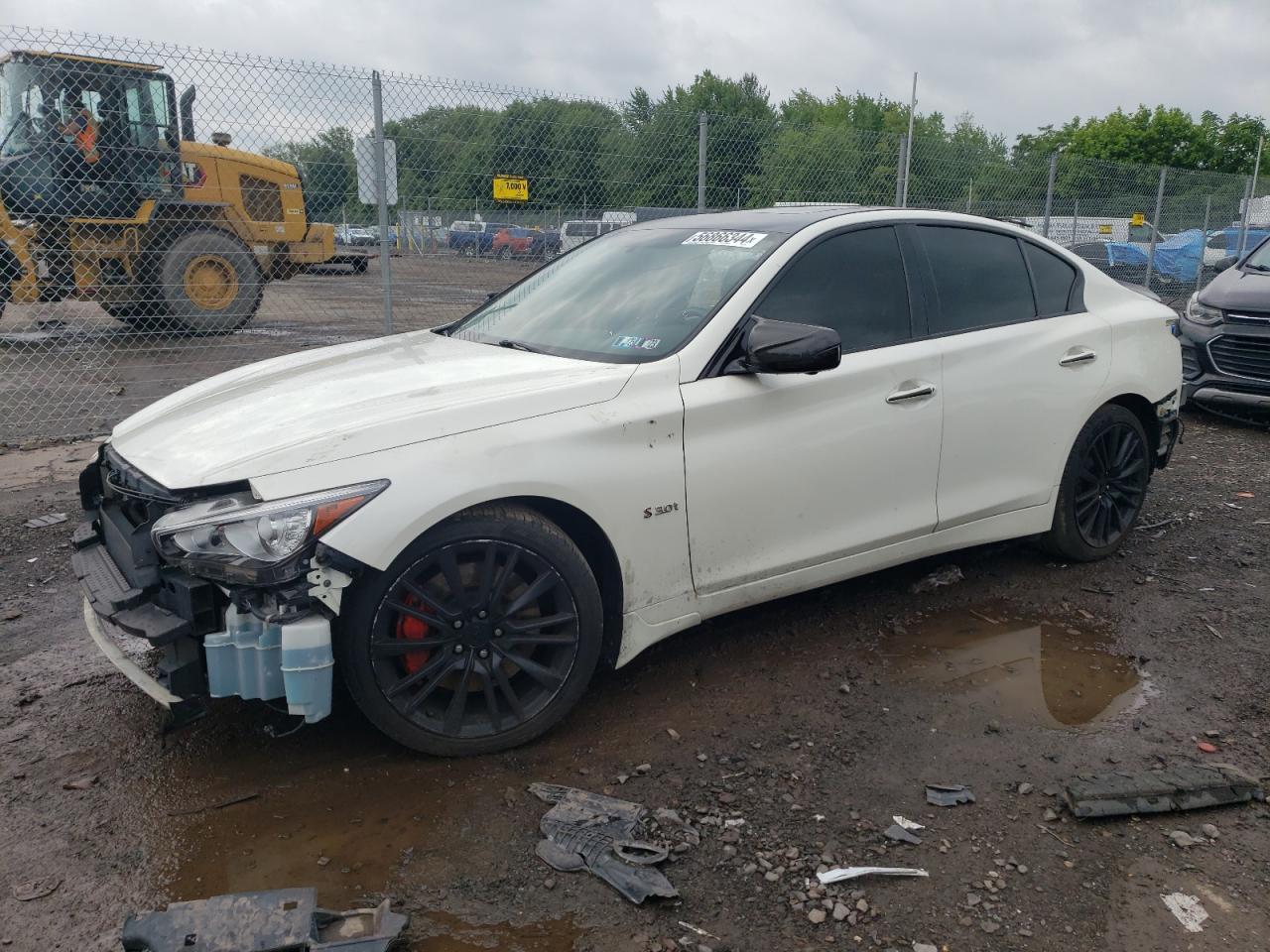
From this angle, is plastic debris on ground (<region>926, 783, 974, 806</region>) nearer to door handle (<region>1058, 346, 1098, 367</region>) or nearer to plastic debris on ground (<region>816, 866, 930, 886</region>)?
plastic debris on ground (<region>816, 866, 930, 886</region>)

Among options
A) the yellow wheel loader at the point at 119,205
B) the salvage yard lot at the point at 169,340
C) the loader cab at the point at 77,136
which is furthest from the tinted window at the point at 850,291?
the loader cab at the point at 77,136

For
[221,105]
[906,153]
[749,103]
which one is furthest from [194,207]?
[749,103]

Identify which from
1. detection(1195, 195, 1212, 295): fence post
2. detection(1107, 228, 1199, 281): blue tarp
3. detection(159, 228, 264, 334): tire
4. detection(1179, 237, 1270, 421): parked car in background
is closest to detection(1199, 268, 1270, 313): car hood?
detection(1179, 237, 1270, 421): parked car in background

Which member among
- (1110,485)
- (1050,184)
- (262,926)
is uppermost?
(1050,184)

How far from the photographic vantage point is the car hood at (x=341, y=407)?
2801 millimetres

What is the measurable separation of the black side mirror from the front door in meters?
0.13

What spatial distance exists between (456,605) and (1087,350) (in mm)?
3125

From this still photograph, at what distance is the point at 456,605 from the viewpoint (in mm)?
2898

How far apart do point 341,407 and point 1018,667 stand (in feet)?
8.70

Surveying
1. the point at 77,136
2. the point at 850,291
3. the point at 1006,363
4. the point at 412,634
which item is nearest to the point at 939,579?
the point at 1006,363

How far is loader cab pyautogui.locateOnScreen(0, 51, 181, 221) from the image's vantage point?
33.0ft

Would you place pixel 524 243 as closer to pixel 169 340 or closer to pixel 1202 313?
pixel 169 340

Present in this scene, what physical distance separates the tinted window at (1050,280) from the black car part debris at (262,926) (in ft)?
12.0

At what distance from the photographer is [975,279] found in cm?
424
